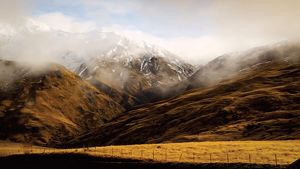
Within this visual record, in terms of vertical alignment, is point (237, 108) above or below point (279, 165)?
above

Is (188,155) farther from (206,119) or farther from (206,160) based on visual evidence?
(206,119)

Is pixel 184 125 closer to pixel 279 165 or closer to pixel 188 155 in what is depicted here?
pixel 188 155

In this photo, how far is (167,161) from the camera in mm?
69125

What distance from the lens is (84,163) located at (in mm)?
80125

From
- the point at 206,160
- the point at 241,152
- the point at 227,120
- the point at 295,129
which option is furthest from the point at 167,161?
the point at 227,120

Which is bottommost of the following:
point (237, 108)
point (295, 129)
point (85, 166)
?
point (85, 166)

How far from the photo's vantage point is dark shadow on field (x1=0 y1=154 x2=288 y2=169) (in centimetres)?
6304

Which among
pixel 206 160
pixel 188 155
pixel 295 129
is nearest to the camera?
Result: pixel 206 160

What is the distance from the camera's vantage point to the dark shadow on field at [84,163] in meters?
63.0

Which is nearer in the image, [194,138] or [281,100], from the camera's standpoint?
[194,138]

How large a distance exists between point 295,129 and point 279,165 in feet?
252

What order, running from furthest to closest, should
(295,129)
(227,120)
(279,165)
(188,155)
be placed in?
1. (227,120)
2. (295,129)
3. (188,155)
4. (279,165)

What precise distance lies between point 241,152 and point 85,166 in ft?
101

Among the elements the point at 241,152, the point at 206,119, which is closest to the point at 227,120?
the point at 206,119
